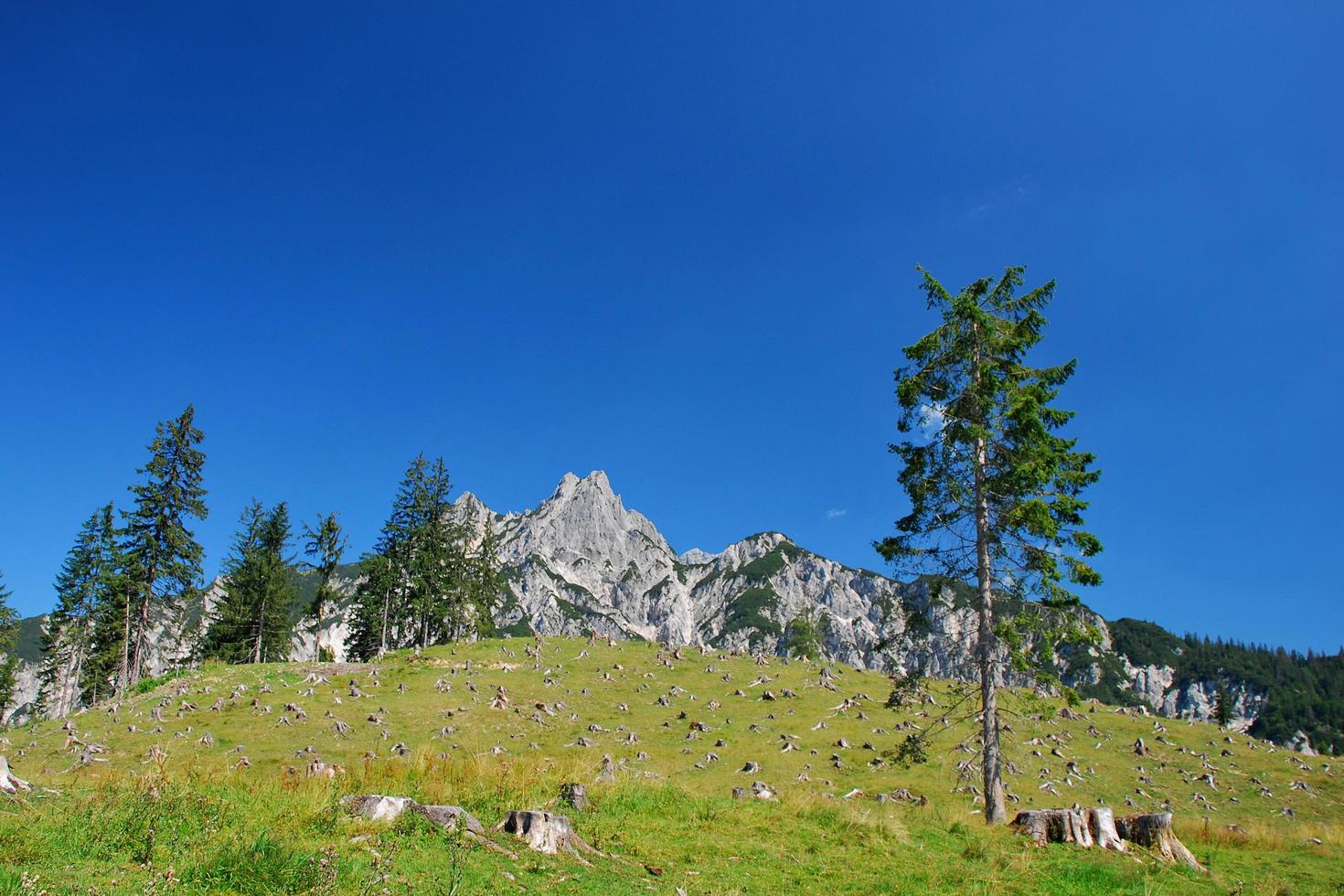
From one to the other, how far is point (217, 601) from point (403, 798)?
66.7 metres

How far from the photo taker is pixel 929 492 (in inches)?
808

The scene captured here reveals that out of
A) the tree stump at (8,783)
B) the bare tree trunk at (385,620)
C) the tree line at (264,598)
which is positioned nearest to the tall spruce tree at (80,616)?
the tree line at (264,598)

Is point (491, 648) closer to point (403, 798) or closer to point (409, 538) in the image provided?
point (409, 538)

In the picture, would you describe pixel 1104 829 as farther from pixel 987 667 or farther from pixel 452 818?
pixel 452 818

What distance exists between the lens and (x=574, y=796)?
12.3 m

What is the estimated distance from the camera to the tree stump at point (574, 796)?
12.1 meters

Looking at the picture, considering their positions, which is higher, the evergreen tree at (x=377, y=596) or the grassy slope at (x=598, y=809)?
the evergreen tree at (x=377, y=596)

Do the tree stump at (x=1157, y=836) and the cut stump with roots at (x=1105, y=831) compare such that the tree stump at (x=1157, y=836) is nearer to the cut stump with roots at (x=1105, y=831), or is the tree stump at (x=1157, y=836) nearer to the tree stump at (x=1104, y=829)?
the cut stump with roots at (x=1105, y=831)

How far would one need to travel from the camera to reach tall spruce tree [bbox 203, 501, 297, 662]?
60.6 m

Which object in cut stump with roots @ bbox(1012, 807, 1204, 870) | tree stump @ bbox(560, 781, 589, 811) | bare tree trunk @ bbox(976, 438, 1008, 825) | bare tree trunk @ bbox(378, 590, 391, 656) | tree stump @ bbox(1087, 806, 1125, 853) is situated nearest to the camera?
tree stump @ bbox(560, 781, 589, 811)

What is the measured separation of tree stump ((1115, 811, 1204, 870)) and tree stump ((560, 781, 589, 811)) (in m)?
11.0

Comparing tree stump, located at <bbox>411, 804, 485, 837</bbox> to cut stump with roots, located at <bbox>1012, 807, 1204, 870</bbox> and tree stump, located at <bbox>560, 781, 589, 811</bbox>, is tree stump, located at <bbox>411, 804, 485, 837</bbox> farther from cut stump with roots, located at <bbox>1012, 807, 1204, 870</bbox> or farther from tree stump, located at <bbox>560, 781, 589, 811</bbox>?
cut stump with roots, located at <bbox>1012, 807, 1204, 870</bbox>

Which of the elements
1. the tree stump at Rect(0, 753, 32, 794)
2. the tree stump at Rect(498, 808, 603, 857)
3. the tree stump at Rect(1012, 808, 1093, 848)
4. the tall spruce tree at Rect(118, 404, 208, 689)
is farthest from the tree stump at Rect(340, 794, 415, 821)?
the tall spruce tree at Rect(118, 404, 208, 689)

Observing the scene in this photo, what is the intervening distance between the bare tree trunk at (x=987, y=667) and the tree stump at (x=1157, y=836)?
10.1 ft
